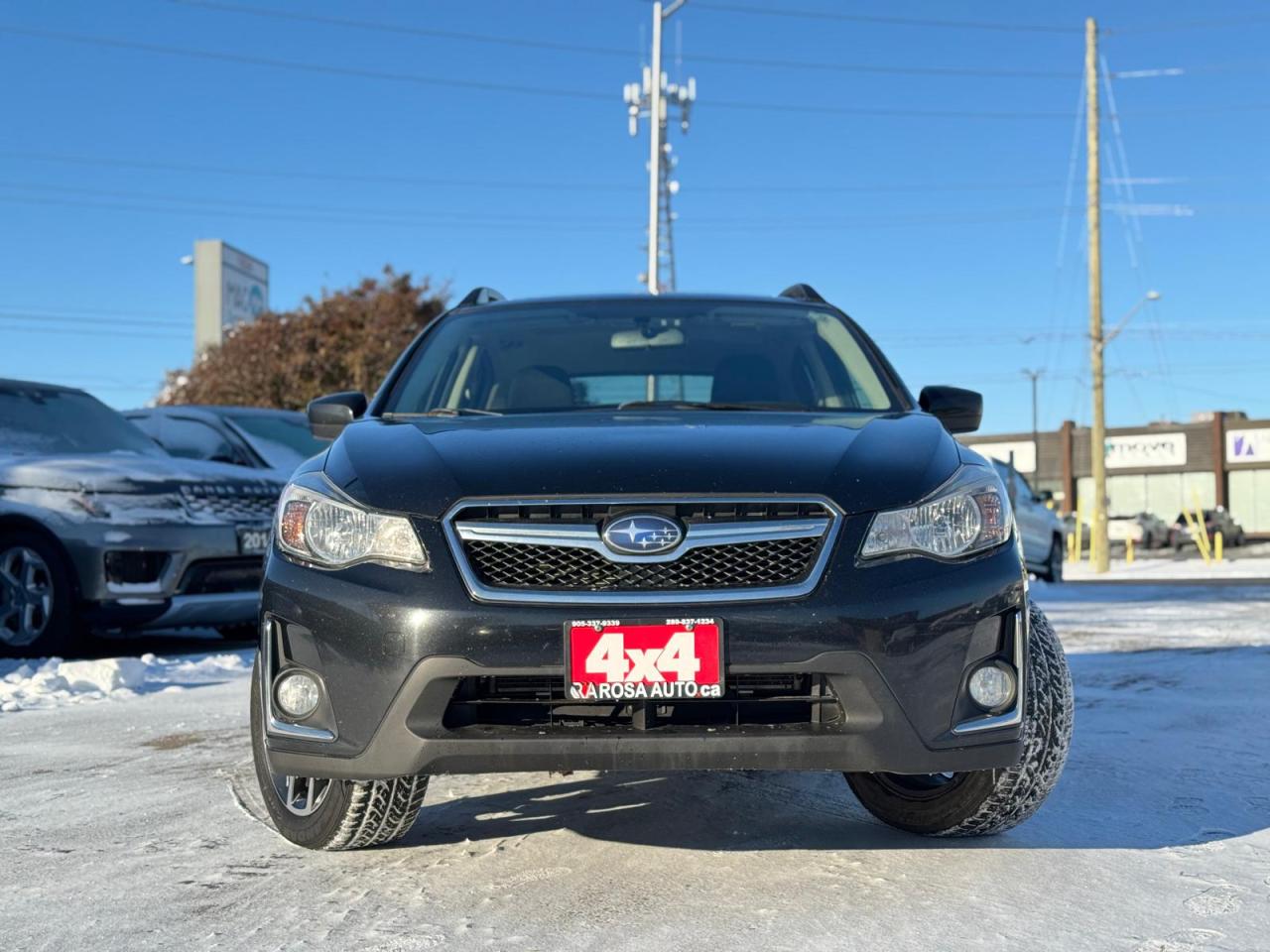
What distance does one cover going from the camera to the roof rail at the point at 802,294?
5.01 meters

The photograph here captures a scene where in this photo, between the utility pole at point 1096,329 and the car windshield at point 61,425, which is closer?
the car windshield at point 61,425

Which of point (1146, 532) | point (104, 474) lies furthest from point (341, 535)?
point (1146, 532)

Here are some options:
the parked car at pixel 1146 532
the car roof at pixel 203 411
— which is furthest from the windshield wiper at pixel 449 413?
the parked car at pixel 1146 532

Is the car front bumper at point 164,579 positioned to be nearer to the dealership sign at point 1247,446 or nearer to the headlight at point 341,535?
the headlight at point 341,535

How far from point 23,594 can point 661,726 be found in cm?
538

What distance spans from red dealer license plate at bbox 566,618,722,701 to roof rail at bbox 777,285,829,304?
242 centimetres

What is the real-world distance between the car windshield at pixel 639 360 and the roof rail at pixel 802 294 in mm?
202

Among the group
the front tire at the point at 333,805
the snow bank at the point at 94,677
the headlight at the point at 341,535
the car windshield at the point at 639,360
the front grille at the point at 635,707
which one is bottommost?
the snow bank at the point at 94,677

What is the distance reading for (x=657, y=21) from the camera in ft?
111

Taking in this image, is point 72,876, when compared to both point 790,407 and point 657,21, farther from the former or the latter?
point 657,21

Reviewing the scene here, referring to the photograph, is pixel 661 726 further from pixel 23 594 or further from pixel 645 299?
pixel 23 594

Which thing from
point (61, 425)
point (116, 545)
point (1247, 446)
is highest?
point (61, 425)

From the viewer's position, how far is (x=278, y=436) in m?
9.50

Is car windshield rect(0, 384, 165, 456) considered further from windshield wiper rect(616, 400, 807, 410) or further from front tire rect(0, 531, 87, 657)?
windshield wiper rect(616, 400, 807, 410)
